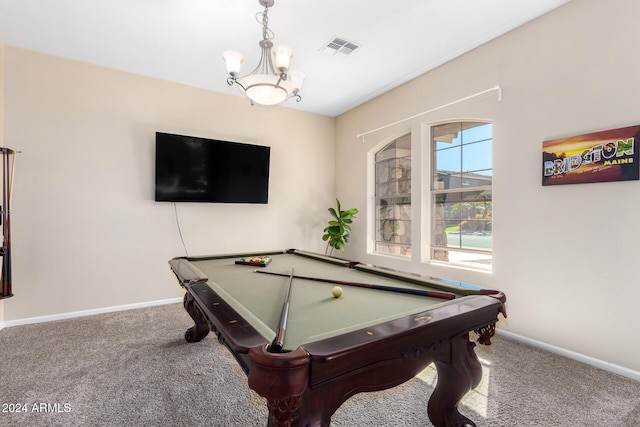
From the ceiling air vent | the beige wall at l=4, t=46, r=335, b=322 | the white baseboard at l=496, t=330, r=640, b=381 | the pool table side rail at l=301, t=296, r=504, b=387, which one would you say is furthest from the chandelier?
the white baseboard at l=496, t=330, r=640, b=381

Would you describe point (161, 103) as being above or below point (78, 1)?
below

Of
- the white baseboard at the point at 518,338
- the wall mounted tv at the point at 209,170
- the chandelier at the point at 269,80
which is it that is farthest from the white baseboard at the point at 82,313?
the chandelier at the point at 269,80

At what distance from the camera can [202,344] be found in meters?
2.68

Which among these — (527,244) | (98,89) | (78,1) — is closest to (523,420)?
(527,244)

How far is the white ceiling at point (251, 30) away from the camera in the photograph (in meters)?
2.49

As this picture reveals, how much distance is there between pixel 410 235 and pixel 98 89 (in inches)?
167

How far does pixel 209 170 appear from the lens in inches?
157

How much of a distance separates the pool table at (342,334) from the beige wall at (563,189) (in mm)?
1444

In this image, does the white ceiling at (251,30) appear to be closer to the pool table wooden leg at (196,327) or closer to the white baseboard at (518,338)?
the pool table wooden leg at (196,327)

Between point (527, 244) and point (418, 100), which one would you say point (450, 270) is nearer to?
point (527, 244)

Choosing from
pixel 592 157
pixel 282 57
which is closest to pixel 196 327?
pixel 282 57

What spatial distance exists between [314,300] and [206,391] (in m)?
1.07

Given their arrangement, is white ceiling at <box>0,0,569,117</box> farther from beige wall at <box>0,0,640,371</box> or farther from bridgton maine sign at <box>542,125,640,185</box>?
bridgton maine sign at <box>542,125,640,185</box>

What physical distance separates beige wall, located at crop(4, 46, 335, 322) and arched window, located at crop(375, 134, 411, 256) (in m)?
1.84
